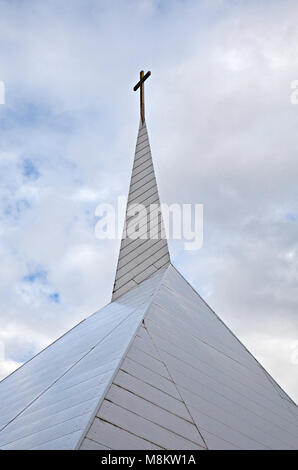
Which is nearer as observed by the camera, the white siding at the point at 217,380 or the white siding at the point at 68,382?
the white siding at the point at 68,382

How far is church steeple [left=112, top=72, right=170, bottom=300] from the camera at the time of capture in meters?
14.9

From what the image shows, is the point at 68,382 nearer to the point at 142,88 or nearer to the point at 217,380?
the point at 217,380

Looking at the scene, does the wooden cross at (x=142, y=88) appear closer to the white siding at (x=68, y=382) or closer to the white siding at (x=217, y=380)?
the white siding at (x=68, y=382)

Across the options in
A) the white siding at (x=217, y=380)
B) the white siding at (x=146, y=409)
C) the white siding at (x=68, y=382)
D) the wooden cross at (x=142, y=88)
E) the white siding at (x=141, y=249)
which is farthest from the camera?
the wooden cross at (x=142, y=88)

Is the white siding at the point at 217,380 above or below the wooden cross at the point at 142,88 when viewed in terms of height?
below

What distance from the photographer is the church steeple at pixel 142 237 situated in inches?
585

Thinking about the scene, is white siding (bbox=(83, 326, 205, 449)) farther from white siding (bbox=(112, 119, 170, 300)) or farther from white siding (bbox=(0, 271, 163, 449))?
white siding (bbox=(112, 119, 170, 300))

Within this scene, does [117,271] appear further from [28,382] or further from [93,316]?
[28,382]

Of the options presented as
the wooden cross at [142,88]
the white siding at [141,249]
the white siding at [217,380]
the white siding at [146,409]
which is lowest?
the white siding at [146,409]

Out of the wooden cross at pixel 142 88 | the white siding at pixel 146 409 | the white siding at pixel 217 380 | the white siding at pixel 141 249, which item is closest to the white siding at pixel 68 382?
the white siding at pixel 146 409

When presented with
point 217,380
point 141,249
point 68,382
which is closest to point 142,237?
point 141,249

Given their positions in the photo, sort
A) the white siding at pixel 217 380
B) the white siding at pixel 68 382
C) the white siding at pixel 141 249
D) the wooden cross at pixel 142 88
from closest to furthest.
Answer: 1. the white siding at pixel 68 382
2. the white siding at pixel 217 380
3. the white siding at pixel 141 249
4. the wooden cross at pixel 142 88

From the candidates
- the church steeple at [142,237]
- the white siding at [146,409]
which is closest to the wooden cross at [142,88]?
the church steeple at [142,237]

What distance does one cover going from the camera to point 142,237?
15656 mm
